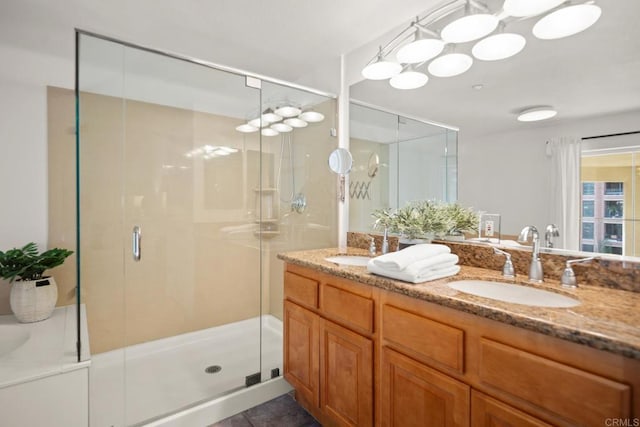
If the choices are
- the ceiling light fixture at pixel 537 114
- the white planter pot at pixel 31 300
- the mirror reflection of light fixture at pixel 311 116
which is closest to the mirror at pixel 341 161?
Answer: the mirror reflection of light fixture at pixel 311 116

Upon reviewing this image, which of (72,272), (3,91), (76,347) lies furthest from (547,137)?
(3,91)

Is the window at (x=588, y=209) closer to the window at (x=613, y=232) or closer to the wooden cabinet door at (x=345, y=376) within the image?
the window at (x=613, y=232)

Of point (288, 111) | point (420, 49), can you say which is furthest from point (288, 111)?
point (420, 49)

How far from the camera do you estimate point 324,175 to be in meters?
2.52

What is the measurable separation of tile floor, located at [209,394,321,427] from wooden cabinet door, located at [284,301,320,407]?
14 centimetres

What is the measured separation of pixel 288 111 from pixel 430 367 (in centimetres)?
202

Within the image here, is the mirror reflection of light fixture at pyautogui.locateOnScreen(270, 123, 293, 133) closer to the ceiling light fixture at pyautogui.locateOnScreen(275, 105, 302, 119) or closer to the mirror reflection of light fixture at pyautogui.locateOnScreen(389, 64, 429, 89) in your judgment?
the ceiling light fixture at pyautogui.locateOnScreen(275, 105, 302, 119)

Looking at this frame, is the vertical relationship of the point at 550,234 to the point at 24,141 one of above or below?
below

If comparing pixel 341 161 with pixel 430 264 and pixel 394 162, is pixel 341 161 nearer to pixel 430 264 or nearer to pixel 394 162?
pixel 394 162

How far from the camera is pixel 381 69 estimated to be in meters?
1.98

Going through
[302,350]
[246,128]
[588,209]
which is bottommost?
[302,350]

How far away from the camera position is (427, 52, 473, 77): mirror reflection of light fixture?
5.49 feet

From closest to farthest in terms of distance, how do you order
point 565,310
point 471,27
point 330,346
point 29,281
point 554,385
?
point 554,385, point 565,310, point 471,27, point 330,346, point 29,281

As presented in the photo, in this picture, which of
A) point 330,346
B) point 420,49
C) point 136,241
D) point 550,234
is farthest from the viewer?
point 136,241
